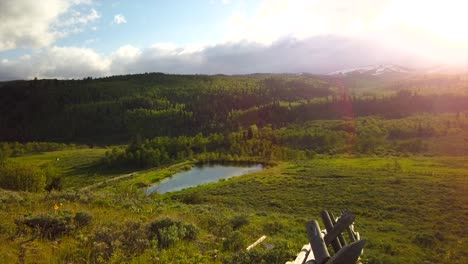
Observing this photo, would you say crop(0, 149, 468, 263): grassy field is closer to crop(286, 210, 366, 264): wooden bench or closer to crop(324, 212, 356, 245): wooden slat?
crop(286, 210, 366, 264): wooden bench

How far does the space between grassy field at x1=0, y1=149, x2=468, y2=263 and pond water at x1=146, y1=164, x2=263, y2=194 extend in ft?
14.6

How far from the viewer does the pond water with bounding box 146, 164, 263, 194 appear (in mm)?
87206

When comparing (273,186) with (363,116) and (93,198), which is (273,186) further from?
(363,116)

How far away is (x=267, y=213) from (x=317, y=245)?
1239 inches

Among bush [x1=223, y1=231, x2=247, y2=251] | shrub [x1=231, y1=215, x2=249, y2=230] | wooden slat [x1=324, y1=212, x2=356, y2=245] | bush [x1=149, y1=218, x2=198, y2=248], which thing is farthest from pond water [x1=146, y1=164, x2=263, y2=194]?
wooden slat [x1=324, y1=212, x2=356, y2=245]

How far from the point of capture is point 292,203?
49156 millimetres

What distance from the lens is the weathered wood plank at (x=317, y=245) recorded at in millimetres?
6422

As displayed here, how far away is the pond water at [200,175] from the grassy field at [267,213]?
4444 millimetres

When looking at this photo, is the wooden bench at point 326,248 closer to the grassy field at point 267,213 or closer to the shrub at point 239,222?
the grassy field at point 267,213

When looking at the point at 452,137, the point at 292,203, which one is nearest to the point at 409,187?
the point at 292,203

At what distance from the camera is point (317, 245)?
661cm

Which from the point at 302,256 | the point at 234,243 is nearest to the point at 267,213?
the point at 234,243

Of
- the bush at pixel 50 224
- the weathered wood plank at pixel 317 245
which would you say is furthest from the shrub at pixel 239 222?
the weathered wood plank at pixel 317 245

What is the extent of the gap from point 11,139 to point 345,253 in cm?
21598
